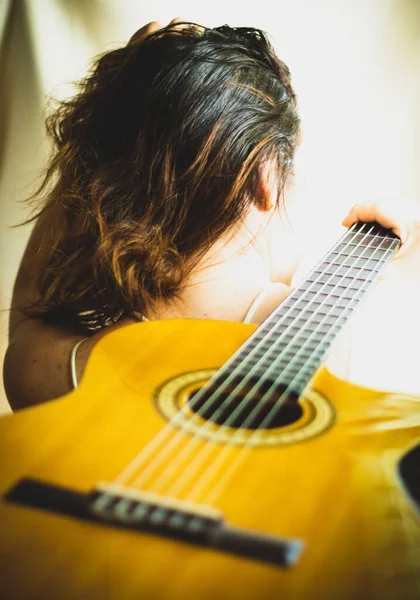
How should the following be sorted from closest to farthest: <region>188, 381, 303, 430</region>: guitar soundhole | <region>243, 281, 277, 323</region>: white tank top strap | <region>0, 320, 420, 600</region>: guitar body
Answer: <region>0, 320, 420, 600</region>: guitar body < <region>188, 381, 303, 430</region>: guitar soundhole < <region>243, 281, 277, 323</region>: white tank top strap

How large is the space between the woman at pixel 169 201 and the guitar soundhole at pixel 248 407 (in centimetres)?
28

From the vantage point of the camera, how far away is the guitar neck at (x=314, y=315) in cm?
61

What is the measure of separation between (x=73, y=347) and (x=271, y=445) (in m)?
0.43

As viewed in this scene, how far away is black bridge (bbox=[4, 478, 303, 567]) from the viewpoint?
0.37m

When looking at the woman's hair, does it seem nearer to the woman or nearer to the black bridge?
the woman

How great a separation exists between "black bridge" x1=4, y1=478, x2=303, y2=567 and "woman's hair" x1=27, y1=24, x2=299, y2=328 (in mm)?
488

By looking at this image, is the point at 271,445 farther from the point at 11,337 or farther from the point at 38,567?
the point at 11,337

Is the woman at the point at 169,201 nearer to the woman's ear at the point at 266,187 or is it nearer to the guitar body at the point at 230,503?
the woman's ear at the point at 266,187

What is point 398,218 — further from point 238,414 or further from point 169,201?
point 238,414

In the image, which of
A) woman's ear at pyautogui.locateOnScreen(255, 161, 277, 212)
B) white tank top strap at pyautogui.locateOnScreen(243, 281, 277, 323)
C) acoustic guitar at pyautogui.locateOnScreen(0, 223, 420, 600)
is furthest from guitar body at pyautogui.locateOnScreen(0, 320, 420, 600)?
woman's ear at pyautogui.locateOnScreen(255, 161, 277, 212)

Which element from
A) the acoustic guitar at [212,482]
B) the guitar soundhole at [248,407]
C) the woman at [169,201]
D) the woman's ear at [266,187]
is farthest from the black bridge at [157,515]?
the woman's ear at [266,187]

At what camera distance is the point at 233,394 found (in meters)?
0.57

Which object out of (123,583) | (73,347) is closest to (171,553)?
(123,583)

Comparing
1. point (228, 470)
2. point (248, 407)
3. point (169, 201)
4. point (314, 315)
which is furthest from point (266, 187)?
Result: point (228, 470)
